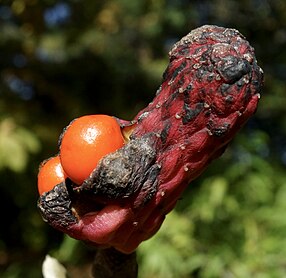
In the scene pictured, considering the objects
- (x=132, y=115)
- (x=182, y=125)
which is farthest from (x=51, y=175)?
(x=132, y=115)

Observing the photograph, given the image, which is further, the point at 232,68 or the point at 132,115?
the point at 132,115

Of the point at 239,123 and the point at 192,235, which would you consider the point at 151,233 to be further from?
the point at 192,235

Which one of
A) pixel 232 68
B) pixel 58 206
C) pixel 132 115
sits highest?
pixel 232 68

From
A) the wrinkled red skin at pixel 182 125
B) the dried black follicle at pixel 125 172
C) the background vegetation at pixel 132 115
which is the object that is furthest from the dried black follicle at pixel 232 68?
the background vegetation at pixel 132 115

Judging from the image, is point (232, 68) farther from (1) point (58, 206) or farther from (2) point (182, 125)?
(1) point (58, 206)

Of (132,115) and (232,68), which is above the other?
(232,68)

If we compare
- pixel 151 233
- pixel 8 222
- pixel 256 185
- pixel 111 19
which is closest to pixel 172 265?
pixel 256 185

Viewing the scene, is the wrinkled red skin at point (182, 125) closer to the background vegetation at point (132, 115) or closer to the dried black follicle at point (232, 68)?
the dried black follicle at point (232, 68)
